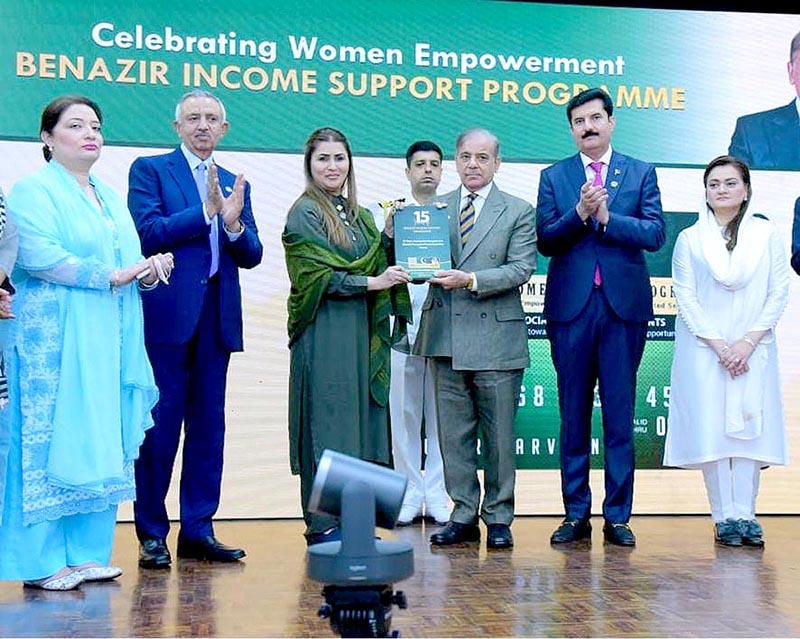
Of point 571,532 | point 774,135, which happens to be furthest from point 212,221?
point 774,135

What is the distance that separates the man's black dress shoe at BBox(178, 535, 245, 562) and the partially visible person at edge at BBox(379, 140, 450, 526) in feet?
5.13

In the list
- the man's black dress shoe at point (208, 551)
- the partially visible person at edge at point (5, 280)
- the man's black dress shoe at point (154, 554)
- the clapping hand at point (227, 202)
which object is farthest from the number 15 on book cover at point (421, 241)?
the partially visible person at edge at point (5, 280)

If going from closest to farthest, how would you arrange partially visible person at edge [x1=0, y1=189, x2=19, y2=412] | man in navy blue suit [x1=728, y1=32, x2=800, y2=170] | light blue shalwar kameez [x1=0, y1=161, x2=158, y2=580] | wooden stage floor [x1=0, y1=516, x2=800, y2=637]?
wooden stage floor [x1=0, y1=516, x2=800, y2=637], partially visible person at edge [x1=0, y1=189, x2=19, y2=412], light blue shalwar kameez [x1=0, y1=161, x2=158, y2=580], man in navy blue suit [x1=728, y1=32, x2=800, y2=170]

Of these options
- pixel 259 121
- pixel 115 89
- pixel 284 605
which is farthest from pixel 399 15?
pixel 284 605

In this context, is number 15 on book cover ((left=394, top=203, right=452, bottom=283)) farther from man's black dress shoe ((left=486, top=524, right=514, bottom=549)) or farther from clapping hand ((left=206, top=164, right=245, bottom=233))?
man's black dress shoe ((left=486, top=524, right=514, bottom=549))

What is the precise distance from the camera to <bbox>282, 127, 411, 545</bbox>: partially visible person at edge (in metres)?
4.67

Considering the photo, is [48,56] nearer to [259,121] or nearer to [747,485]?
[259,121]

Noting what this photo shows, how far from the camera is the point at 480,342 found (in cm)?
492

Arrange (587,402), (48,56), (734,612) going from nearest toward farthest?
(734,612), (587,402), (48,56)

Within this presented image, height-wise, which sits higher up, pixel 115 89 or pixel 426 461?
pixel 115 89

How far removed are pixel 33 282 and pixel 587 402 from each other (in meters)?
2.37

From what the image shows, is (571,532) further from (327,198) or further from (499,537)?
(327,198)

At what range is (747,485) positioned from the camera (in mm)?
5152

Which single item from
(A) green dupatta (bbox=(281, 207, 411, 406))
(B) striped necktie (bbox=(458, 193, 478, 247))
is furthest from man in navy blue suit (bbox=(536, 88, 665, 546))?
(A) green dupatta (bbox=(281, 207, 411, 406))
